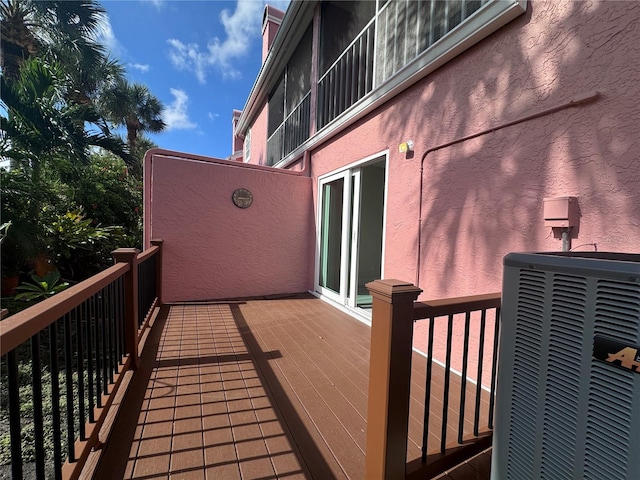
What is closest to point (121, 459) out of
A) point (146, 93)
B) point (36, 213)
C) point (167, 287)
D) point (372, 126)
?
point (167, 287)

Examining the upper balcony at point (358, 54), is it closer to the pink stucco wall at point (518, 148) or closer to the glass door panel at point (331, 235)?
the pink stucco wall at point (518, 148)

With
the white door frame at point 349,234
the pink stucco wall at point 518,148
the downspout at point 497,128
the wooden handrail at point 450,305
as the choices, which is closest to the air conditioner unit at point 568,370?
the wooden handrail at point 450,305

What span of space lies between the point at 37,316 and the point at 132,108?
14.4 metres

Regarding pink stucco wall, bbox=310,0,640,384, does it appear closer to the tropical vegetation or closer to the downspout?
the downspout

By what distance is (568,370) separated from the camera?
0.92 m

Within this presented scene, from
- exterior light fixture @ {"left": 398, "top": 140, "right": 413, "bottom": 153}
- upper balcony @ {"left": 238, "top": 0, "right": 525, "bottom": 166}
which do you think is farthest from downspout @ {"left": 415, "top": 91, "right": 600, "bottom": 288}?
upper balcony @ {"left": 238, "top": 0, "right": 525, "bottom": 166}

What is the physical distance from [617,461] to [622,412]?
0.44 feet

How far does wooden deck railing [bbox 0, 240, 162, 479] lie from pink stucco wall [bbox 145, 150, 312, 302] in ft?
4.33

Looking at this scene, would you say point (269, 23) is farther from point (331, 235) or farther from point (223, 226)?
point (331, 235)

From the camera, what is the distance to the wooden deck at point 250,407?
5.13ft

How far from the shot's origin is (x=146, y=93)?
14.1 metres

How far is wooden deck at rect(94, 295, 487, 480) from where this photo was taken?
1562 millimetres

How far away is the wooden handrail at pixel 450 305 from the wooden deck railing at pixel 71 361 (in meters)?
1.43

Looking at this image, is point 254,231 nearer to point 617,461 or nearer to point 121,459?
point 121,459
